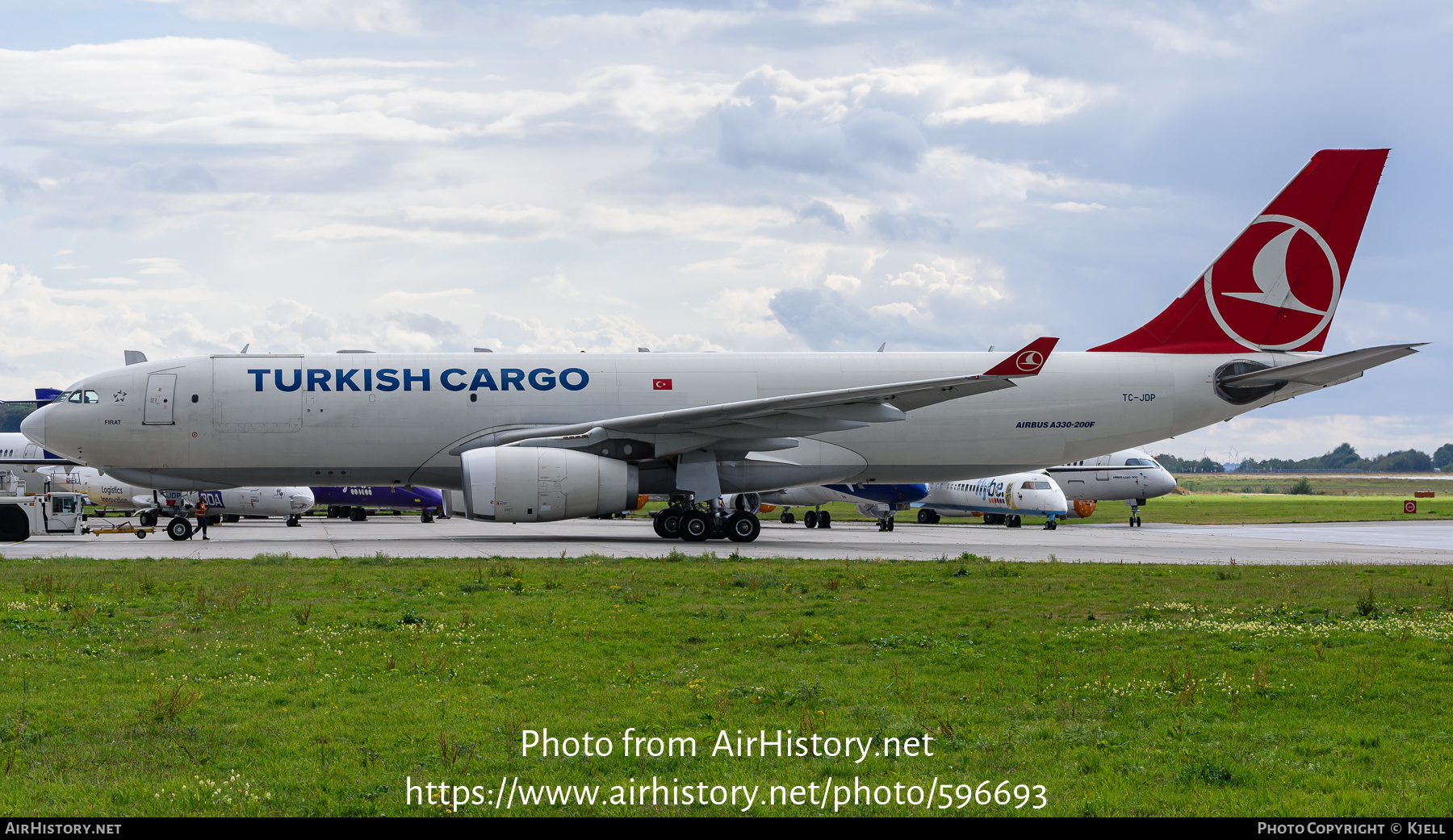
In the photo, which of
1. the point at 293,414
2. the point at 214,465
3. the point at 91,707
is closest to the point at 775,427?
the point at 293,414

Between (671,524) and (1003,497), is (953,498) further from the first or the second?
(671,524)

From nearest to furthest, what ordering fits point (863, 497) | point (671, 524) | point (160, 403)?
point (160, 403) → point (671, 524) → point (863, 497)

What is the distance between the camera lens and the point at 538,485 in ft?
68.3

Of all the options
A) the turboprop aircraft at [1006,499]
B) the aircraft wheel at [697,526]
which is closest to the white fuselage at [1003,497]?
the turboprop aircraft at [1006,499]

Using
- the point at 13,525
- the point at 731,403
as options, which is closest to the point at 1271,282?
the point at 731,403

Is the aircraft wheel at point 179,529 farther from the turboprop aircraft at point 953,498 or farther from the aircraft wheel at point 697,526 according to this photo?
the turboprop aircraft at point 953,498

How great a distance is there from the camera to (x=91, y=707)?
689cm

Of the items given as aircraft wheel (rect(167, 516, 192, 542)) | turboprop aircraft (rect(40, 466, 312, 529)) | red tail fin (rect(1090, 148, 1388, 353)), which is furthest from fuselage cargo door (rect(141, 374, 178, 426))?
red tail fin (rect(1090, 148, 1388, 353))

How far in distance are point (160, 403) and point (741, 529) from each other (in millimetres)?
12546

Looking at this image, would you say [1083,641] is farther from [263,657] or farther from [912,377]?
[912,377]

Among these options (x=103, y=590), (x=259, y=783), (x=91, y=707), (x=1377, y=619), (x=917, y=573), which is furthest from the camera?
(x=917, y=573)

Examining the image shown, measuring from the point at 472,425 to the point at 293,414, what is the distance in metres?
3.71

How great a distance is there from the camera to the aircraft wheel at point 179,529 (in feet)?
82.1

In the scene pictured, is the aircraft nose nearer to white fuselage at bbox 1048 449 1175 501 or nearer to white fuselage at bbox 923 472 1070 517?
white fuselage at bbox 923 472 1070 517
